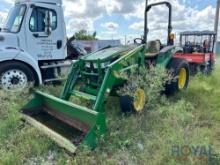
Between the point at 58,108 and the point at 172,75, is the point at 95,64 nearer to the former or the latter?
the point at 58,108

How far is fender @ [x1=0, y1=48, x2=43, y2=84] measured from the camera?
7.29m

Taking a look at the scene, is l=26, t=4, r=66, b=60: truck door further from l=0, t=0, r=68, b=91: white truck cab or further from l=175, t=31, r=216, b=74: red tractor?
l=175, t=31, r=216, b=74: red tractor

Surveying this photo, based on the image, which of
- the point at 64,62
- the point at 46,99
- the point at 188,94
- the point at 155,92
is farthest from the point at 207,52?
the point at 46,99

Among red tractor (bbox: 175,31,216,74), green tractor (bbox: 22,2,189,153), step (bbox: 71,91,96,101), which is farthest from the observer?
red tractor (bbox: 175,31,216,74)

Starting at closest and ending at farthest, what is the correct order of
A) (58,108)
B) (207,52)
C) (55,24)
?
(58,108) < (55,24) < (207,52)

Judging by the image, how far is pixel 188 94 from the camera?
7.29 meters

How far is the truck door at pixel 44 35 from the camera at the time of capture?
26.6ft

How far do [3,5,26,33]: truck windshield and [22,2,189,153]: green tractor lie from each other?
2858mm

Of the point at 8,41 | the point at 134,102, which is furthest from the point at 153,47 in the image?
the point at 8,41

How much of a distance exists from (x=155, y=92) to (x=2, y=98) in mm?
3028

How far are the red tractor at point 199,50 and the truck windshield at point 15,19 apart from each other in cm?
453

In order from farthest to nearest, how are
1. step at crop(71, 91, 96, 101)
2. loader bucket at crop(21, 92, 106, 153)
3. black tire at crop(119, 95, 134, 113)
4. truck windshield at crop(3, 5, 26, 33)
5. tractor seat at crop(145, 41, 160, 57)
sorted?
truck windshield at crop(3, 5, 26, 33) < tractor seat at crop(145, 41, 160, 57) < black tire at crop(119, 95, 134, 113) < step at crop(71, 91, 96, 101) < loader bucket at crop(21, 92, 106, 153)

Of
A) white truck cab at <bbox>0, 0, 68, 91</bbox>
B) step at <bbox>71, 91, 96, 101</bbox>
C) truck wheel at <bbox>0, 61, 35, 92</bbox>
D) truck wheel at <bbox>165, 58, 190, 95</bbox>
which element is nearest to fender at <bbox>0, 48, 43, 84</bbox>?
white truck cab at <bbox>0, 0, 68, 91</bbox>

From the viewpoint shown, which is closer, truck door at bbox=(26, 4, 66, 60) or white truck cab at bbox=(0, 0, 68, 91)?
white truck cab at bbox=(0, 0, 68, 91)
